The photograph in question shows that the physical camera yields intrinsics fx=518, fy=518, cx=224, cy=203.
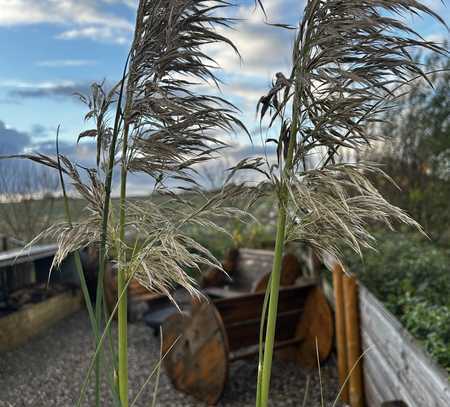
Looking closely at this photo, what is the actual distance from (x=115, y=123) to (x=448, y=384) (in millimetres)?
1741

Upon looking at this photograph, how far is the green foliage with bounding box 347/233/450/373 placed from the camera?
3136 millimetres

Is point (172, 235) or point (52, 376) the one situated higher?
point (172, 235)

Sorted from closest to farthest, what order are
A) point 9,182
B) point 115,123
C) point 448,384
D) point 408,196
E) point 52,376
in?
point 115,123 < point 448,384 < point 52,376 < point 9,182 < point 408,196

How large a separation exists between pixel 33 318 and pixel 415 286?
3890 millimetres

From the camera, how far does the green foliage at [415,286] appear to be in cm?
314

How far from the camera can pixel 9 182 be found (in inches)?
275

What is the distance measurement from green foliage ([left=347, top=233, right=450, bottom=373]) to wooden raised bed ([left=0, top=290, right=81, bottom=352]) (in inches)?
133

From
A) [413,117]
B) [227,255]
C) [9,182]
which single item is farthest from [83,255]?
[413,117]

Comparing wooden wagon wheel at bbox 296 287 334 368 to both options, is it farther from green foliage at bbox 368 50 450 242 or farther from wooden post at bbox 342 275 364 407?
green foliage at bbox 368 50 450 242

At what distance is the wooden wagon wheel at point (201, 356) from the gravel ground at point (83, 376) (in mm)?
115

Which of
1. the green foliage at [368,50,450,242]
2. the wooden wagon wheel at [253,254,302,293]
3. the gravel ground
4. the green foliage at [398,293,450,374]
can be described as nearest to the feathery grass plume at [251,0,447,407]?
the green foliage at [398,293,450,374]

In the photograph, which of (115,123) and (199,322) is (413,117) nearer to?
(199,322)

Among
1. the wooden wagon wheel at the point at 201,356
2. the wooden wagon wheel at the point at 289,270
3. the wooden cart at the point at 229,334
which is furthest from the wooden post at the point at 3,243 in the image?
the wooden wagon wheel at the point at 289,270

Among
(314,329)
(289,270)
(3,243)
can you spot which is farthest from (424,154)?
(3,243)
